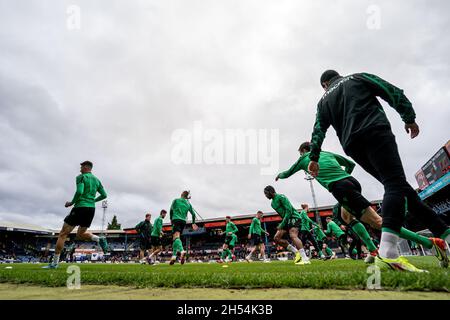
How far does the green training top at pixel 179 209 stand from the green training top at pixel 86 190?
2676 mm

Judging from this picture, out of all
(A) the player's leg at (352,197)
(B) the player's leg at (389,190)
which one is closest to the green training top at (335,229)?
(A) the player's leg at (352,197)

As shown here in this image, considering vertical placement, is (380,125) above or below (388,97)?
below

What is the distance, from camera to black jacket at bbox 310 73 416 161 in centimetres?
252

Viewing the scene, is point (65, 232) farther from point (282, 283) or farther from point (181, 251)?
point (282, 283)

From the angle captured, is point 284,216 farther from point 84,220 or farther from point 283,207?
point 84,220

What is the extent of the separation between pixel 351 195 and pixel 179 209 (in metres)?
6.04

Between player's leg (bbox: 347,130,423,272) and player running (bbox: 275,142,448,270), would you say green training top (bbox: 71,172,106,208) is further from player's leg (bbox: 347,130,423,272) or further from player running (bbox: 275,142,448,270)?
player's leg (bbox: 347,130,423,272)

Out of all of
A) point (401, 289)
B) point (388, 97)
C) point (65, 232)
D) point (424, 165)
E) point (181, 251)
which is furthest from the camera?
point (424, 165)

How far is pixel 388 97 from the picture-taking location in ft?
8.53

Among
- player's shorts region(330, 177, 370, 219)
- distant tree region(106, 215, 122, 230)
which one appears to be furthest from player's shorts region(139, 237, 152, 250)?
distant tree region(106, 215, 122, 230)

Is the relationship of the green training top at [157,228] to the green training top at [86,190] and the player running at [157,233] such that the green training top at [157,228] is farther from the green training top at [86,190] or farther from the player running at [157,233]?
the green training top at [86,190]

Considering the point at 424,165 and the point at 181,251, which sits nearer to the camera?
the point at 181,251
